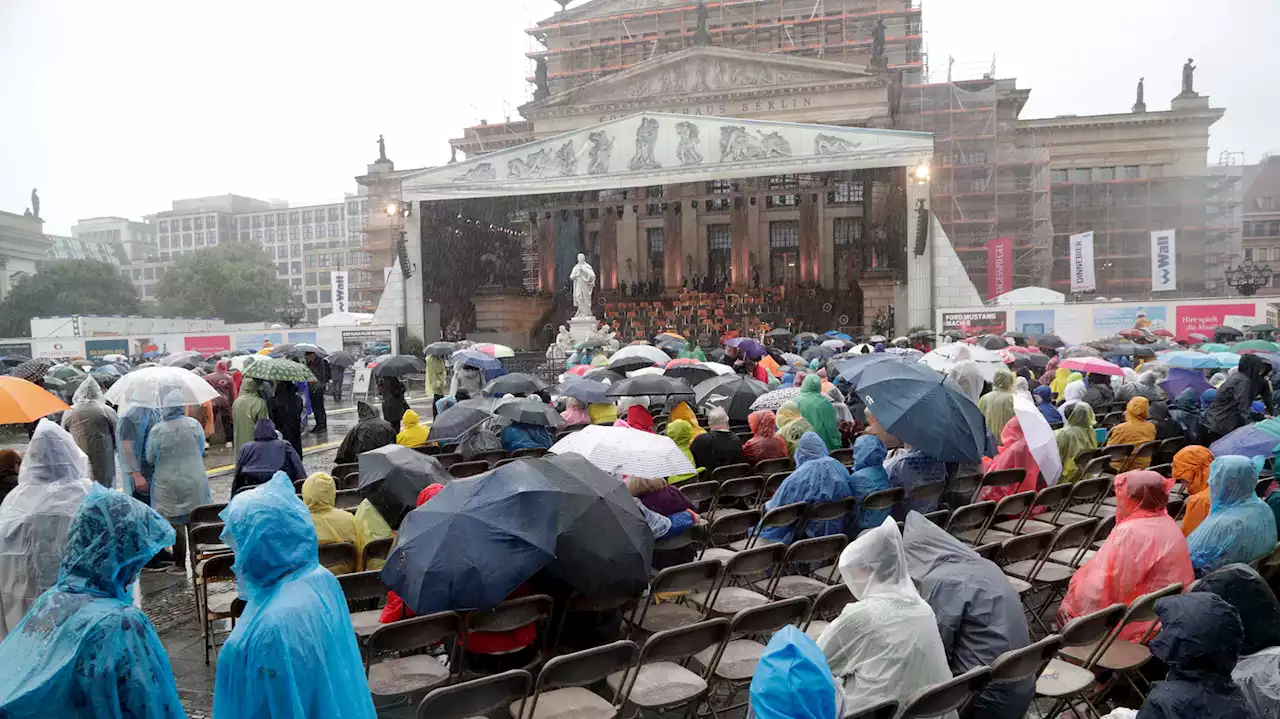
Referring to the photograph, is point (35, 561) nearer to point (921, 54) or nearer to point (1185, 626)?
point (1185, 626)

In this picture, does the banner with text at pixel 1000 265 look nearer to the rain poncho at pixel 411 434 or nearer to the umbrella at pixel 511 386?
the umbrella at pixel 511 386

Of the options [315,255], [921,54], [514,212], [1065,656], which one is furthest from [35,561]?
[315,255]

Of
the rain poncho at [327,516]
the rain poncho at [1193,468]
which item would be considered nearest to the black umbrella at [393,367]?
the rain poncho at [327,516]

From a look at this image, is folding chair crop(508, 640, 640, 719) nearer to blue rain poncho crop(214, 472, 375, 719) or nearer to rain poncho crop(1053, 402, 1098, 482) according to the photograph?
blue rain poncho crop(214, 472, 375, 719)

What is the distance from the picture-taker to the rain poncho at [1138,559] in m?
4.30

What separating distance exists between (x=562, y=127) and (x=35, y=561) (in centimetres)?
4306

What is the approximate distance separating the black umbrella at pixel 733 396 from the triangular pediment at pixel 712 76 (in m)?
32.9

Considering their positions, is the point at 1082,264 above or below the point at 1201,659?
above

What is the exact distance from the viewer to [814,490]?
5.97m

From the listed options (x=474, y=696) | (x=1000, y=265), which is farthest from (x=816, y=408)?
(x=1000, y=265)

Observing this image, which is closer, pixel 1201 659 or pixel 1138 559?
pixel 1201 659

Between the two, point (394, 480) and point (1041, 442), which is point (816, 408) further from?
point (394, 480)

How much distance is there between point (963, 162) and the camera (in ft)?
122

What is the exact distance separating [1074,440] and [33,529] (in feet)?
26.9
